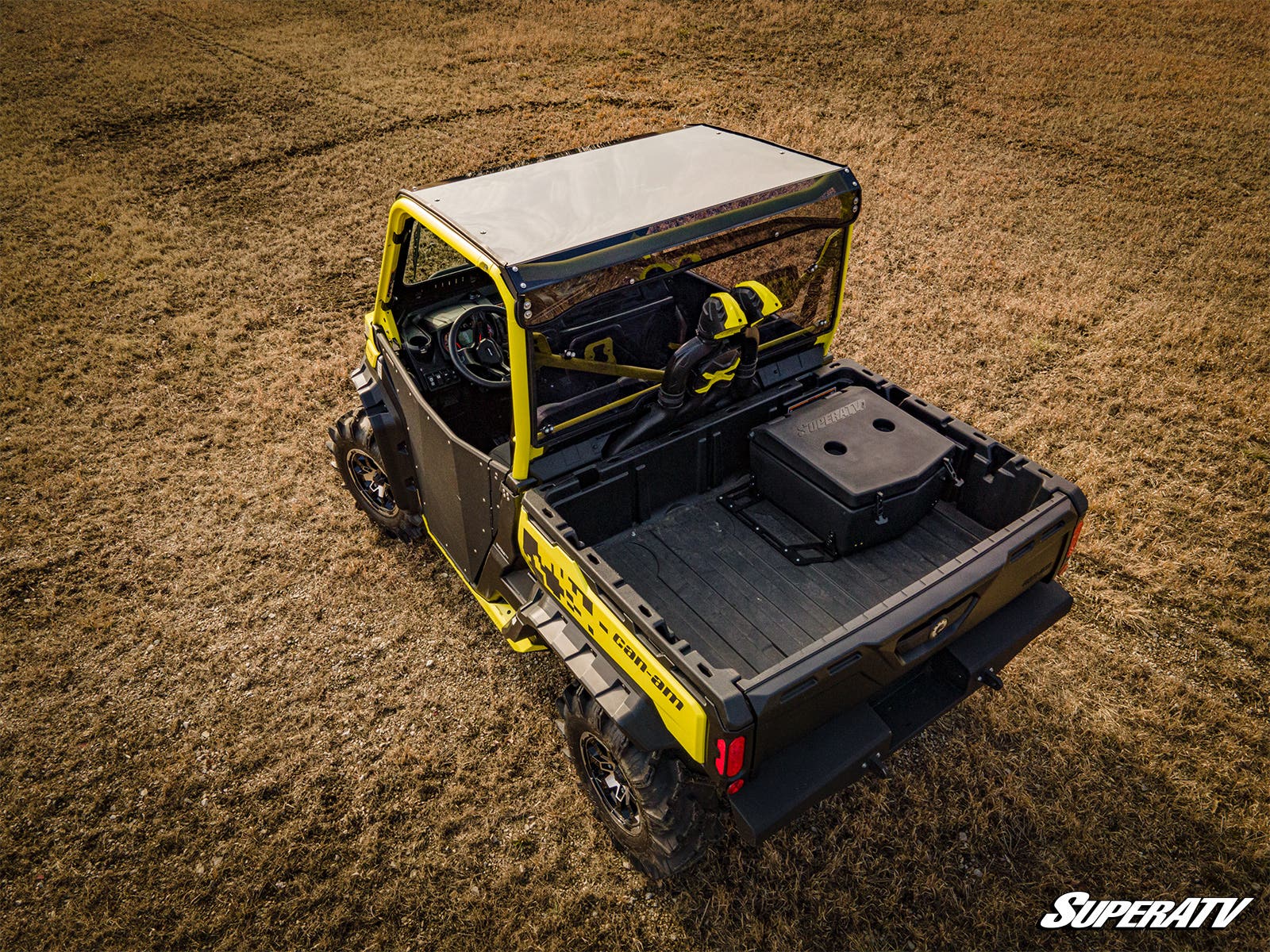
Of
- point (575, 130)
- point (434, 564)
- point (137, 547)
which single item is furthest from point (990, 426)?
point (575, 130)

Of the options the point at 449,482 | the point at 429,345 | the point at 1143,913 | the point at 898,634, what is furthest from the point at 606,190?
the point at 1143,913

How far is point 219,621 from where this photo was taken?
488 cm

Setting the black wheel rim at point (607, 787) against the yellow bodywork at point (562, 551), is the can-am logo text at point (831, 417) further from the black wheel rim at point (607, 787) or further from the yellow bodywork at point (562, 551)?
the black wheel rim at point (607, 787)

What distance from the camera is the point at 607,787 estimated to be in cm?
378

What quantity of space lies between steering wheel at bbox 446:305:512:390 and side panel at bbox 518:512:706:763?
1227mm

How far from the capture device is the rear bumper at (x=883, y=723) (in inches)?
118

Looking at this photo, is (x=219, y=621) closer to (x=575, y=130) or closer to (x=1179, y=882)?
(x=1179, y=882)

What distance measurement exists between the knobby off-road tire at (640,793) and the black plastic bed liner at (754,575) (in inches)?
21.2

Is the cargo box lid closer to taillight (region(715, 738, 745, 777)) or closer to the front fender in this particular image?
taillight (region(715, 738, 745, 777))

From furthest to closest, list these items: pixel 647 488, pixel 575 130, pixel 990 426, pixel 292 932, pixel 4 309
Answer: pixel 575 130 < pixel 4 309 < pixel 990 426 < pixel 647 488 < pixel 292 932

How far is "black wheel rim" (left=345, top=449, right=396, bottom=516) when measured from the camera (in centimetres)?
522

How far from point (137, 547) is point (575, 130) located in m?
8.42

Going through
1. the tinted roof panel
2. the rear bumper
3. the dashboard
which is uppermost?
the tinted roof panel

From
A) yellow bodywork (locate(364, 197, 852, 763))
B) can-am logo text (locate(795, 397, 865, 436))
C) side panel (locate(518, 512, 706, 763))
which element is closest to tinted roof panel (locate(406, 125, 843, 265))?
yellow bodywork (locate(364, 197, 852, 763))
